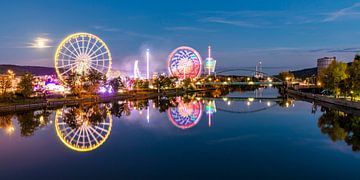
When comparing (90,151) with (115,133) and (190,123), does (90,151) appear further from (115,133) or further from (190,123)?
(190,123)

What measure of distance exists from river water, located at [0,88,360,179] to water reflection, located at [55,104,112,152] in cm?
6

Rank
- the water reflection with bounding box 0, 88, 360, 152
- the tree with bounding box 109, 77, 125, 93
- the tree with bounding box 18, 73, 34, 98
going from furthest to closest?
1. the tree with bounding box 109, 77, 125, 93
2. the tree with bounding box 18, 73, 34, 98
3. the water reflection with bounding box 0, 88, 360, 152

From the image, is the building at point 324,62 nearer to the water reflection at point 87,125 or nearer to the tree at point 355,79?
the tree at point 355,79

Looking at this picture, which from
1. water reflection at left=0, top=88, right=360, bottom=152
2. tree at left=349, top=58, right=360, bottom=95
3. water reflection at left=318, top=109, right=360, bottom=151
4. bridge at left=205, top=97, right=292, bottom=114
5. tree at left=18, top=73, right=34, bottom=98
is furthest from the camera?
bridge at left=205, top=97, right=292, bottom=114

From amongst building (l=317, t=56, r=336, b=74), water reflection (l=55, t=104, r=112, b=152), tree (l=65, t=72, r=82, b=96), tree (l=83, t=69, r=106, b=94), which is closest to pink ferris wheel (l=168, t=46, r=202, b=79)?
tree (l=83, t=69, r=106, b=94)

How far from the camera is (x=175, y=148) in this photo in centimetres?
1736

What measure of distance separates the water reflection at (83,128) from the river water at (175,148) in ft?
0.18

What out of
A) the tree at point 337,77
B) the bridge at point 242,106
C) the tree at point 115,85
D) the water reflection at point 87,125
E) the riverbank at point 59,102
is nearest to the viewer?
the water reflection at point 87,125

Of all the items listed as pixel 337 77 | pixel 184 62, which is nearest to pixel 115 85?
pixel 184 62

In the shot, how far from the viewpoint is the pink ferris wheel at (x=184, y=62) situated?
7162cm

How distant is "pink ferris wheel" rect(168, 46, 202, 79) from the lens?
71.6 metres

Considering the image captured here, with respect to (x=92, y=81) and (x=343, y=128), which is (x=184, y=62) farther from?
(x=343, y=128)

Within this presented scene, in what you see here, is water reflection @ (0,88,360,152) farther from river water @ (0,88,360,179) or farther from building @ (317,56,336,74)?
building @ (317,56,336,74)

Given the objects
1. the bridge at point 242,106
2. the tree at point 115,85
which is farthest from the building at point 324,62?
the tree at point 115,85
